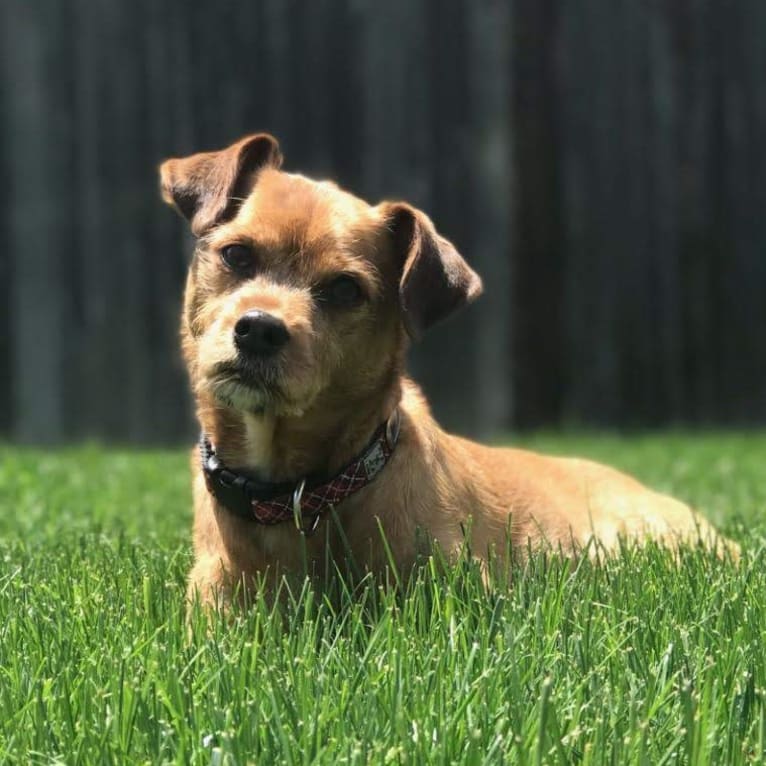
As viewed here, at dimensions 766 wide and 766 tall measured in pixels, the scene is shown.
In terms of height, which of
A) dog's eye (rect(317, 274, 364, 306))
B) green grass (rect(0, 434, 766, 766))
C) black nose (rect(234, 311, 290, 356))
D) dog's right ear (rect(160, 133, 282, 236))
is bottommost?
green grass (rect(0, 434, 766, 766))

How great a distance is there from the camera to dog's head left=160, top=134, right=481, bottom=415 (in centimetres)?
338

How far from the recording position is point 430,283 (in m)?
3.70

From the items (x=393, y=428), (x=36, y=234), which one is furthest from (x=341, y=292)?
(x=36, y=234)

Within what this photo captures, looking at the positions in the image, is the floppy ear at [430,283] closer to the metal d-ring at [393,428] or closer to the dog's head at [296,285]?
the dog's head at [296,285]

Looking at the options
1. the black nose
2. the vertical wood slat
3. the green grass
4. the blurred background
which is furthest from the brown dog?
the vertical wood slat

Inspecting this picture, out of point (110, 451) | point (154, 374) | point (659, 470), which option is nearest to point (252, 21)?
point (154, 374)

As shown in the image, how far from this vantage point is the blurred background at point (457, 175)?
Answer: 31.2 ft

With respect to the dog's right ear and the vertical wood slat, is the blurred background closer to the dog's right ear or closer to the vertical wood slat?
the vertical wood slat

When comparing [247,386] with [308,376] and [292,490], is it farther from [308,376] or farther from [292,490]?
[292,490]

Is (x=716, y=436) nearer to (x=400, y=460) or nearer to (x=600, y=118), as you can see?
(x=600, y=118)

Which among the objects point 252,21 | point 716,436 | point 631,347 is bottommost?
point 716,436

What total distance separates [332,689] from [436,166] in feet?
24.2

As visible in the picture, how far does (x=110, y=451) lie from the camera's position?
30.0 feet

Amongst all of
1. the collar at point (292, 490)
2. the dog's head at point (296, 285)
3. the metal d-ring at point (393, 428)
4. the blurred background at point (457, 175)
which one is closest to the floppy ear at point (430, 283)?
the dog's head at point (296, 285)
